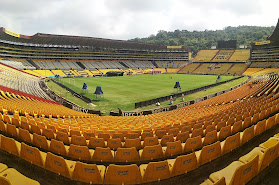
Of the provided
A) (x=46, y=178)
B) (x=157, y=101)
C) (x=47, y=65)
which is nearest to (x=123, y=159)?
(x=46, y=178)

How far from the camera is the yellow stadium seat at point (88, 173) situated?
12.6ft

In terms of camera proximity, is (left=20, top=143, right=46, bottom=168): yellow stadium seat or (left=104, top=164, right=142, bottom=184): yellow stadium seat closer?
(left=104, top=164, right=142, bottom=184): yellow stadium seat

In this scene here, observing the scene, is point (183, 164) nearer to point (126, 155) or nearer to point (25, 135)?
point (126, 155)

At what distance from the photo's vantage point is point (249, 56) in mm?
98625

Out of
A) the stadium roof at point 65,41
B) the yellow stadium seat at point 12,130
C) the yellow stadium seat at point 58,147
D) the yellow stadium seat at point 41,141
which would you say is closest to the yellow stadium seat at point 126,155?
the yellow stadium seat at point 58,147

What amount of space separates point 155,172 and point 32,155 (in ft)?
11.1

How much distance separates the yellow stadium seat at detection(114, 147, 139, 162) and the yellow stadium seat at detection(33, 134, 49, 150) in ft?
8.51

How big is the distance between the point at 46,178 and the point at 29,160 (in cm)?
102

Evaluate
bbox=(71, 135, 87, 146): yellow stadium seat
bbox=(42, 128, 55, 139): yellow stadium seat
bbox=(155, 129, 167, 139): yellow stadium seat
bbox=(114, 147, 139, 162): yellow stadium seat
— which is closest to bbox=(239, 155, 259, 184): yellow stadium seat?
bbox=(114, 147, 139, 162): yellow stadium seat

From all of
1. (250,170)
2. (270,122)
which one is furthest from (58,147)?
(270,122)

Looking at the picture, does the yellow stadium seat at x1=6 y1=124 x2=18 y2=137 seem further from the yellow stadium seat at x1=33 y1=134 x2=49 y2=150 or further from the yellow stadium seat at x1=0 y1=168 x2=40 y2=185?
the yellow stadium seat at x1=0 y1=168 x2=40 y2=185

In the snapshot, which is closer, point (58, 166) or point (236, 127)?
point (58, 166)

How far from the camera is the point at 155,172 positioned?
4031 millimetres

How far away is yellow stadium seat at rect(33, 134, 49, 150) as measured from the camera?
5.82 meters
